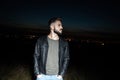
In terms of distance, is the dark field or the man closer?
the man

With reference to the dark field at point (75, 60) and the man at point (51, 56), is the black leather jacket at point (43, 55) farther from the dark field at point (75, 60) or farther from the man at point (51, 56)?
the dark field at point (75, 60)

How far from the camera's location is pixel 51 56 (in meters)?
3.61

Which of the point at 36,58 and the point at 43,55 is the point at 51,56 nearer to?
the point at 43,55

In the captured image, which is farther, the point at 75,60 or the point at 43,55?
the point at 75,60

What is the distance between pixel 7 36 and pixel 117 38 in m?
2.75

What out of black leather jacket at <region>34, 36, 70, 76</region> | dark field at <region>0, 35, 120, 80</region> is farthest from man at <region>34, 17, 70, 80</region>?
dark field at <region>0, 35, 120, 80</region>

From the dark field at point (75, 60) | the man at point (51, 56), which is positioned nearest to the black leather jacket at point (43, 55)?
the man at point (51, 56)

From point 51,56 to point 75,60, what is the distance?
104 centimetres

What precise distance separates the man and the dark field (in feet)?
2.10

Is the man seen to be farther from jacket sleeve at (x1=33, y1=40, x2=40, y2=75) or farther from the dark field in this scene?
the dark field

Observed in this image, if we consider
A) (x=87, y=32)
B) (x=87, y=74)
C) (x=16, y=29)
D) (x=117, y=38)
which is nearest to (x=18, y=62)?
(x=16, y=29)

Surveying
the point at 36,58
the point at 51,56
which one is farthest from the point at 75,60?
the point at 36,58

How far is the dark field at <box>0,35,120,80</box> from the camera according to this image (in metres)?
4.12

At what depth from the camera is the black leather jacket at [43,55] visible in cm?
359
